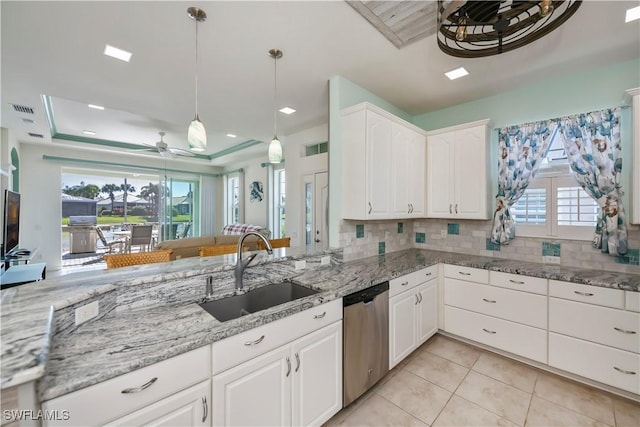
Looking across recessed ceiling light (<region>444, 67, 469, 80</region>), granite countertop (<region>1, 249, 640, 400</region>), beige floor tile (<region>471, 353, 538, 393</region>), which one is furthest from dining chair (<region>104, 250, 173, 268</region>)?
recessed ceiling light (<region>444, 67, 469, 80</region>)

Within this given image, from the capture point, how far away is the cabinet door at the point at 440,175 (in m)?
3.14

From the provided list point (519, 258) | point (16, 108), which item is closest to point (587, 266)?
point (519, 258)

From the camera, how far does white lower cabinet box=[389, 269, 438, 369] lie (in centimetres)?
225

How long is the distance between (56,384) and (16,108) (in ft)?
14.0

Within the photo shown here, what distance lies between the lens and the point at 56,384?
83 centimetres

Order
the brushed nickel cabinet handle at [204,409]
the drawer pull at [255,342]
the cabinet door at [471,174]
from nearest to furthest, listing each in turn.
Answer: the brushed nickel cabinet handle at [204,409], the drawer pull at [255,342], the cabinet door at [471,174]

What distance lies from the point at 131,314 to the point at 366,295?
1.50 m

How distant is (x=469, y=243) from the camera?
128 inches

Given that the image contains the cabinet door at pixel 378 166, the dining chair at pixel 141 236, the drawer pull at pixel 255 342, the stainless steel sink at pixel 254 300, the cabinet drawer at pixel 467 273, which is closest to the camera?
the drawer pull at pixel 255 342

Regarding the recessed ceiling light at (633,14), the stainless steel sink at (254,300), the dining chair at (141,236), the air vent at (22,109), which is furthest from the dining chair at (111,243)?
the recessed ceiling light at (633,14)

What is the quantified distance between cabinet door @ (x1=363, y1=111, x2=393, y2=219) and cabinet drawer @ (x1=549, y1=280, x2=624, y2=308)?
1.54 m

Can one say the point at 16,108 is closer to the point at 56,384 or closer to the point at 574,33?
the point at 56,384

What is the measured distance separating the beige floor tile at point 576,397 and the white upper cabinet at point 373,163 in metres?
1.87

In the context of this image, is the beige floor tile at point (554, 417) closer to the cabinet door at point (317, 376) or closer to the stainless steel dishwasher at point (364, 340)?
the stainless steel dishwasher at point (364, 340)
